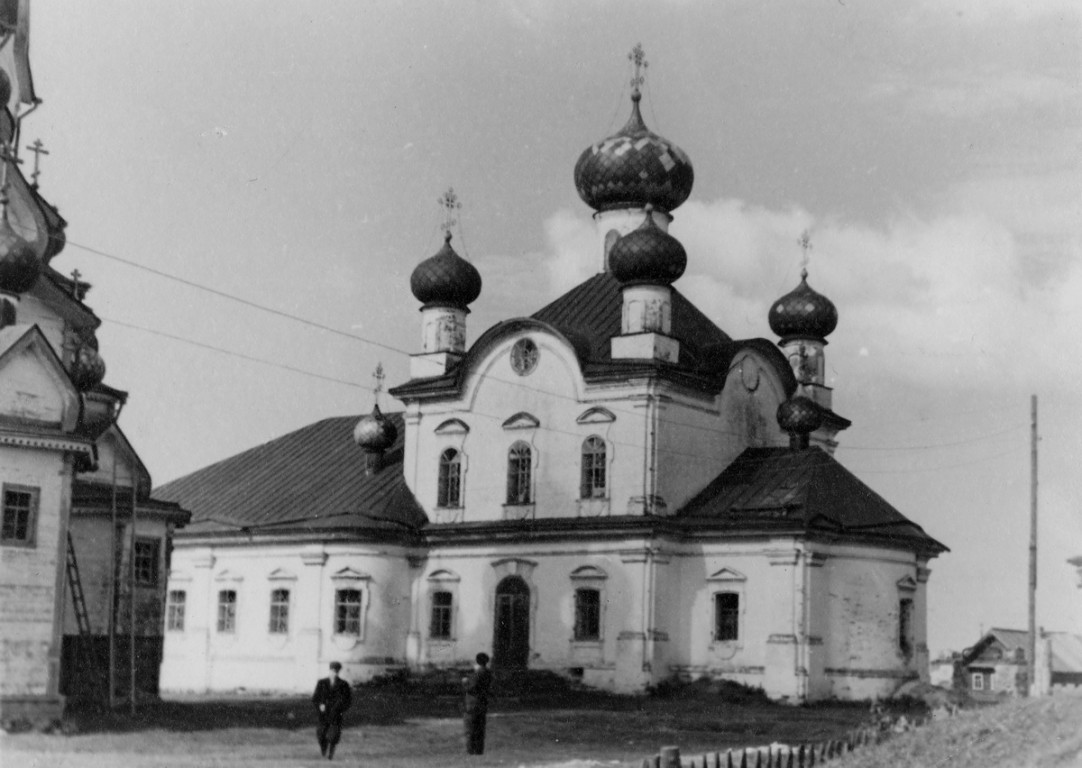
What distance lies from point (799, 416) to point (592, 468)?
4679 mm

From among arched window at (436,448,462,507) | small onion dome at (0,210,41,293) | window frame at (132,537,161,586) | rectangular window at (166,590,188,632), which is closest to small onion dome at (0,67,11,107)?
small onion dome at (0,210,41,293)

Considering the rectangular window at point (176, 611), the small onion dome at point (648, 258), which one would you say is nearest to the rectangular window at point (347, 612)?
the rectangular window at point (176, 611)

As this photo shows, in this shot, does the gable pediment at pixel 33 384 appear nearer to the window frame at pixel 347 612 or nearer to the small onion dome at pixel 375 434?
the window frame at pixel 347 612

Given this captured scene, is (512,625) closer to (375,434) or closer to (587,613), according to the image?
(587,613)

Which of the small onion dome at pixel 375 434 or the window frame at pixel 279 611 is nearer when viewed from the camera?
the window frame at pixel 279 611

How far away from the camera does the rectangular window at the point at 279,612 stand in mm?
32875

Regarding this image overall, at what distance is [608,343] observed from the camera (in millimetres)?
31109

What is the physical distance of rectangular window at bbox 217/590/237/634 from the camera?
33.9 metres

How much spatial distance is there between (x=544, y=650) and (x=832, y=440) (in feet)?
28.7

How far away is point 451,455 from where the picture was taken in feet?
107

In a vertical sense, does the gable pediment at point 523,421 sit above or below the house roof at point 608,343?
below

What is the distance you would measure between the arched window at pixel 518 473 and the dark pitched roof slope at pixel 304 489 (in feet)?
7.70

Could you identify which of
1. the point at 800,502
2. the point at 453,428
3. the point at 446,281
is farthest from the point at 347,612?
the point at 800,502

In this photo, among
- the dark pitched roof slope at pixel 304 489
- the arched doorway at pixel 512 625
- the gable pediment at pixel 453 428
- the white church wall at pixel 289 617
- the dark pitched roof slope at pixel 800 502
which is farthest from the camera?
the dark pitched roof slope at pixel 304 489
